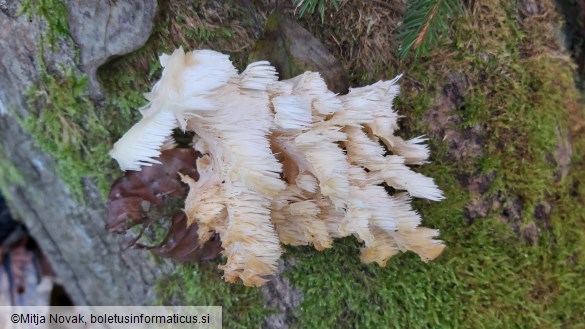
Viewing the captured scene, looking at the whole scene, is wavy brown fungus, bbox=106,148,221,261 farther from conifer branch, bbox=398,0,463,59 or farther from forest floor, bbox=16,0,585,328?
conifer branch, bbox=398,0,463,59

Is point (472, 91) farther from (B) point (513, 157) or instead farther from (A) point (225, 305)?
(A) point (225, 305)

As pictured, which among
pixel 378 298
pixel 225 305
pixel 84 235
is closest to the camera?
pixel 378 298

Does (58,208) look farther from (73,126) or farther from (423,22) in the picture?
→ (423,22)

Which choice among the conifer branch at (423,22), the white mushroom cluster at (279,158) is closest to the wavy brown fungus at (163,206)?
the white mushroom cluster at (279,158)

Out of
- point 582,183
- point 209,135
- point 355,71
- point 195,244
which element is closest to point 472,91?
point 355,71

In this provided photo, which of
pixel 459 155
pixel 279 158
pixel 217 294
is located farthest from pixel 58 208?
pixel 459 155

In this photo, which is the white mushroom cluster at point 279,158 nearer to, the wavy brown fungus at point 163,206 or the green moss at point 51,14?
the wavy brown fungus at point 163,206
